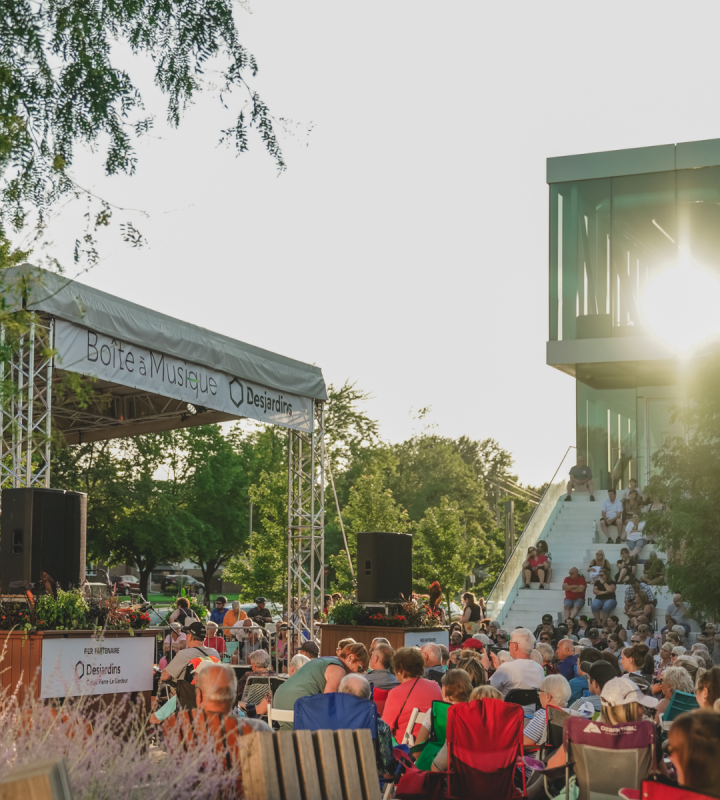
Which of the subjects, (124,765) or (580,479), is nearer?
(124,765)

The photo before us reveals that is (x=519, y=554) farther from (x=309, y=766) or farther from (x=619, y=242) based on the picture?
(x=309, y=766)

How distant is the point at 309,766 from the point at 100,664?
17.3ft

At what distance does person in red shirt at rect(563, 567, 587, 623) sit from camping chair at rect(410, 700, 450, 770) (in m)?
13.9

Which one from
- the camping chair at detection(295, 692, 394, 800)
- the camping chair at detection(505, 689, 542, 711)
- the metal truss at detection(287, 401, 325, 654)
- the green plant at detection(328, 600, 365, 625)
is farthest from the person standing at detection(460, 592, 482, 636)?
the camping chair at detection(295, 692, 394, 800)

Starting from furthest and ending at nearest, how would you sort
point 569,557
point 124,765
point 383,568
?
point 569,557, point 383,568, point 124,765

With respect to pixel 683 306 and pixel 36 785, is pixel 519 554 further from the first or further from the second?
pixel 36 785

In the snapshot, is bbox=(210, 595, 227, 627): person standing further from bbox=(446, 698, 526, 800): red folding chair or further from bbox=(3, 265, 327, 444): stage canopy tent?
bbox=(446, 698, 526, 800): red folding chair

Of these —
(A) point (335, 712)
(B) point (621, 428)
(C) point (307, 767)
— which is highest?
(B) point (621, 428)

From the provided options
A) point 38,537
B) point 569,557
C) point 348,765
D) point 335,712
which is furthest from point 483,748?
point 569,557

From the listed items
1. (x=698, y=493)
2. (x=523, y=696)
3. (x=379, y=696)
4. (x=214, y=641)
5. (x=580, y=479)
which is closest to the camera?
(x=379, y=696)

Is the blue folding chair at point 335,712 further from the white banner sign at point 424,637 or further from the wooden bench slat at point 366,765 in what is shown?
the white banner sign at point 424,637

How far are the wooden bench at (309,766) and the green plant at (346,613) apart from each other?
8.97 m

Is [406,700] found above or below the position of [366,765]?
below

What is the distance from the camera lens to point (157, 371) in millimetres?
14141
